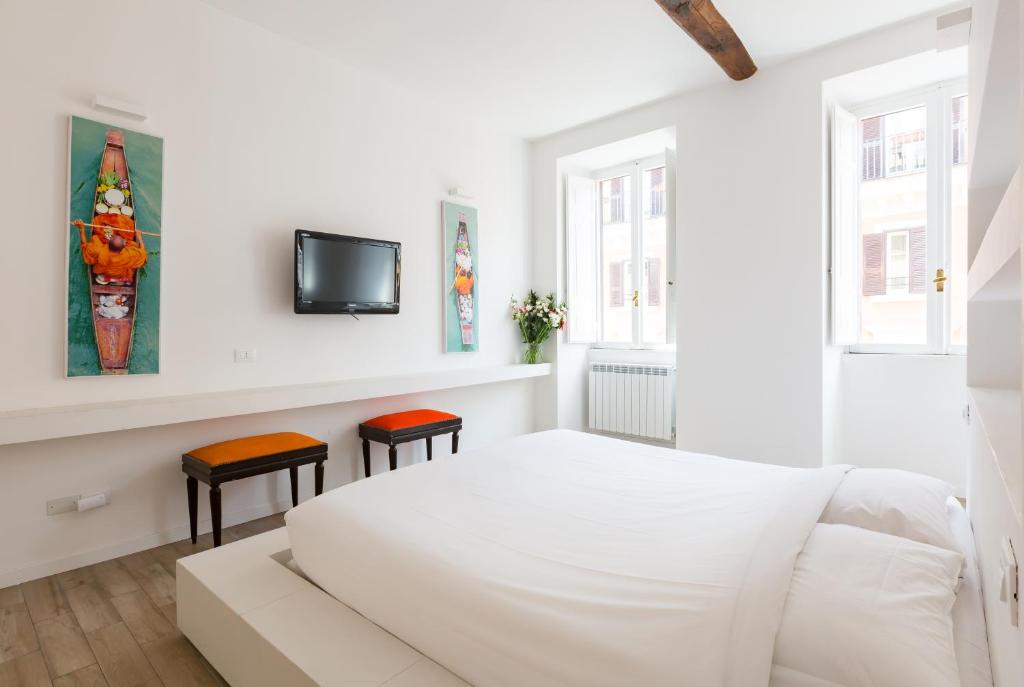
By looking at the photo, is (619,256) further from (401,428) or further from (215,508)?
(215,508)

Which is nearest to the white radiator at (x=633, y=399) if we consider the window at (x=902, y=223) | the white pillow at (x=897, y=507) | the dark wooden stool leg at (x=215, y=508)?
the window at (x=902, y=223)

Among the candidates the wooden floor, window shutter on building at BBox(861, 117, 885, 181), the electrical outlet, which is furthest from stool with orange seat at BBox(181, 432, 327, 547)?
window shutter on building at BBox(861, 117, 885, 181)

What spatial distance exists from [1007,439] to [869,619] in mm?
641

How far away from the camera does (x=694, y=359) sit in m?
4.21

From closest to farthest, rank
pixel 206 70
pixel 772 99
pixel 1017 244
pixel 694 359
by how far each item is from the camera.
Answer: pixel 1017 244 < pixel 206 70 < pixel 772 99 < pixel 694 359

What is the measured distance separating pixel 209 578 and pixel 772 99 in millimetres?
4337

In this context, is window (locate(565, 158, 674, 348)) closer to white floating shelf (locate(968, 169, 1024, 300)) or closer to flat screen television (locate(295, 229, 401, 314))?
flat screen television (locate(295, 229, 401, 314))

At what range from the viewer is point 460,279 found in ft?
15.1

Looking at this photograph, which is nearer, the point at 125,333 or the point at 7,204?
the point at 7,204

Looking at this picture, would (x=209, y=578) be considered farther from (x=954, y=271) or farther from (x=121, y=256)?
(x=954, y=271)

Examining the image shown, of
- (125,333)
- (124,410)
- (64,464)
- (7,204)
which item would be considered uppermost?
(7,204)

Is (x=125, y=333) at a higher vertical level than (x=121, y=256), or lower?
lower

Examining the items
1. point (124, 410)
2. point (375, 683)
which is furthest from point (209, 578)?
point (124, 410)

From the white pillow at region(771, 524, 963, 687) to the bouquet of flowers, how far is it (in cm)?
370
